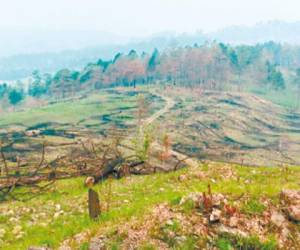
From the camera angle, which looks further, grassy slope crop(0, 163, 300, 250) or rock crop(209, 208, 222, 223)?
grassy slope crop(0, 163, 300, 250)

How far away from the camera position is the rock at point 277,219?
9.64 meters

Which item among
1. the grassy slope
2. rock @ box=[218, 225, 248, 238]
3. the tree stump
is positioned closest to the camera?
rock @ box=[218, 225, 248, 238]

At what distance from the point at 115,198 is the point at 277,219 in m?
7.07

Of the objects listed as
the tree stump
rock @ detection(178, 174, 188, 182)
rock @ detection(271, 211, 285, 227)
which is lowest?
rock @ detection(178, 174, 188, 182)

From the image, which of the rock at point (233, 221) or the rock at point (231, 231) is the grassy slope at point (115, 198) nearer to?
the rock at point (233, 221)

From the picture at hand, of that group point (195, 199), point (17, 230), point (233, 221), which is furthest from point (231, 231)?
point (17, 230)

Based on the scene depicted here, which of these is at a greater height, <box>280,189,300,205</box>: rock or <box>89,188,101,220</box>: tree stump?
<box>280,189,300,205</box>: rock

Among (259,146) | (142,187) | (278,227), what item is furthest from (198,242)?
(259,146)

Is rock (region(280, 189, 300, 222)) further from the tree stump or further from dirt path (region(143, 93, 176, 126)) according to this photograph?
dirt path (region(143, 93, 176, 126))

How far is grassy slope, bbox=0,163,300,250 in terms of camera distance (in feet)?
34.4

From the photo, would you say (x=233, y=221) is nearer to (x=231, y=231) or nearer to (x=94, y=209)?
(x=231, y=231)

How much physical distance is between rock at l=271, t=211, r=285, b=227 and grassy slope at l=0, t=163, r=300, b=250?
0.51 metres

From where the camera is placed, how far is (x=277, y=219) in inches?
385

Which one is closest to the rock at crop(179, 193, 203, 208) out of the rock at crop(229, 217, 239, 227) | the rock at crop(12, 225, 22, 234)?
the rock at crop(229, 217, 239, 227)
